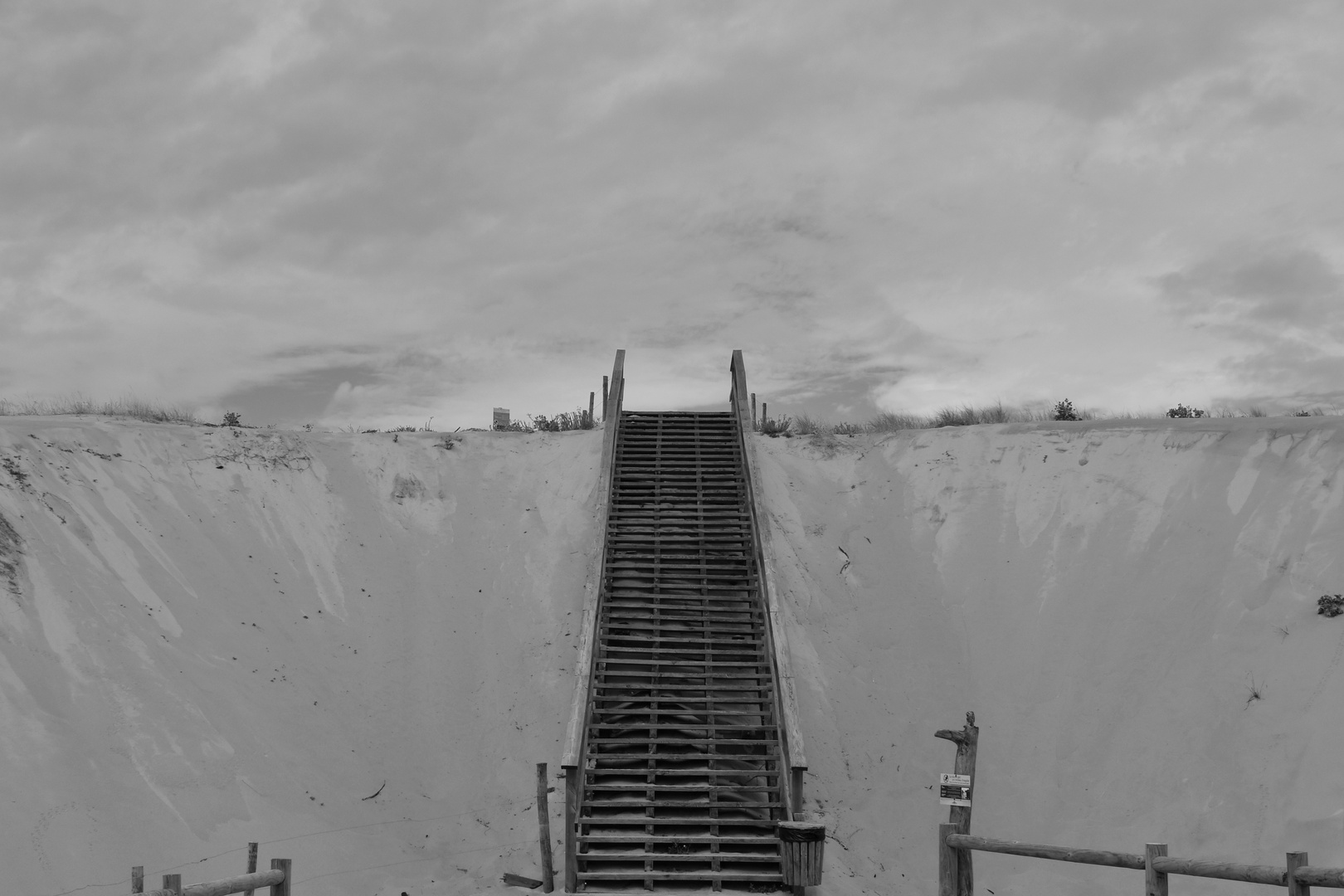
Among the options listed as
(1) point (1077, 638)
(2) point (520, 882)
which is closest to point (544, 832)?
(2) point (520, 882)

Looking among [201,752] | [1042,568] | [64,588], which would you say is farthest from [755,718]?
[64,588]

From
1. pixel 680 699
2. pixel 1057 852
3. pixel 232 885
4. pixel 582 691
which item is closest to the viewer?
pixel 232 885

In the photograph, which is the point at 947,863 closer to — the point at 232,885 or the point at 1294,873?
the point at 1294,873

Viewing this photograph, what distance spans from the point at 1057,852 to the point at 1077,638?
7.10 metres

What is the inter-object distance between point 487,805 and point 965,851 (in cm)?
636

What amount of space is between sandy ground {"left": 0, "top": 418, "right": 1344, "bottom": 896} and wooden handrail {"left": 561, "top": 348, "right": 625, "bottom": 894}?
1.14 meters

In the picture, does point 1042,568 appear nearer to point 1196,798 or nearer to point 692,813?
point 1196,798

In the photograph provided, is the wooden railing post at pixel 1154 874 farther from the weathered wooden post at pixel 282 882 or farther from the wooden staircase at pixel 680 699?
the weathered wooden post at pixel 282 882

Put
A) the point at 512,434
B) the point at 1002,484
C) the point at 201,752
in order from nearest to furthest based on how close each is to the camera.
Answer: the point at 201,752, the point at 1002,484, the point at 512,434

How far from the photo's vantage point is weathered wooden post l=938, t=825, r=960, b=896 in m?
9.19

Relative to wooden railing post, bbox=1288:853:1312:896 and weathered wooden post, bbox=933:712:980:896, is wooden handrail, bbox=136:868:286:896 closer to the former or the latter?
weathered wooden post, bbox=933:712:980:896

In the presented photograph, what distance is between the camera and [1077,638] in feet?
48.0

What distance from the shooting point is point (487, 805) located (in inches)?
520

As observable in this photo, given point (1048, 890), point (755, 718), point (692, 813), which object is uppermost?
point (755, 718)
